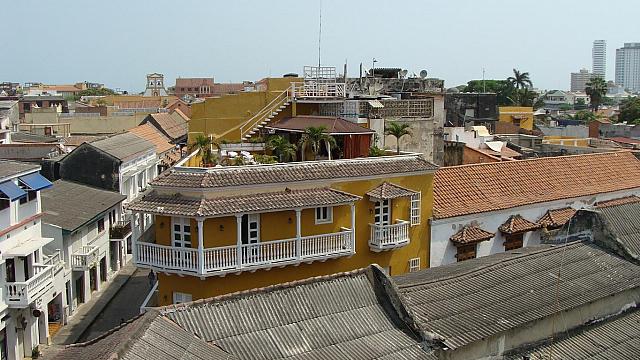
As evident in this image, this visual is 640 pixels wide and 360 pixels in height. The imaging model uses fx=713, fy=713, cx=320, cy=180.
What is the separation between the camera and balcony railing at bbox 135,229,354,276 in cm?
2119

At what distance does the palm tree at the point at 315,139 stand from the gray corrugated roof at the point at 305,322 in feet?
28.4

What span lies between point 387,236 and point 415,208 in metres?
1.89

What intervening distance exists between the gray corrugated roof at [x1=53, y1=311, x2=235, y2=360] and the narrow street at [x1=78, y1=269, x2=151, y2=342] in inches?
553

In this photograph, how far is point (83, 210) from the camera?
3316 centimetres

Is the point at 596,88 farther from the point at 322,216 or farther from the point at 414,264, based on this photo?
the point at 322,216

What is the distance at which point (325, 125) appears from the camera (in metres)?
26.4

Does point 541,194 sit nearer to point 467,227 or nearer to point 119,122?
point 467,227

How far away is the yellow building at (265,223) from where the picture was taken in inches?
837

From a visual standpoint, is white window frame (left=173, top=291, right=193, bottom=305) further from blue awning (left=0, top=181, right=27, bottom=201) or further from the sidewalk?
the sidewalk

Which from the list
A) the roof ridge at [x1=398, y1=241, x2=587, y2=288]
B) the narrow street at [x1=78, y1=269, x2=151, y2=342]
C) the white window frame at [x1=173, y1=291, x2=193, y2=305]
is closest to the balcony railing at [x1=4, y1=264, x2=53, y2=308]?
the narrow street at [x1=78, y1=269, x2=151, y2=342]

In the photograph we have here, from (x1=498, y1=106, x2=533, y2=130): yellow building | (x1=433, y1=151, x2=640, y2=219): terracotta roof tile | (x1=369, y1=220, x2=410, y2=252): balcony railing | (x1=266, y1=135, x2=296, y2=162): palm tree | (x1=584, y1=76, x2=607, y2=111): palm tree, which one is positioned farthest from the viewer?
(x1=584, y1=76, x2=607, y2=111): palm tree

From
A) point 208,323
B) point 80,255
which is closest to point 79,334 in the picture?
point 80,255

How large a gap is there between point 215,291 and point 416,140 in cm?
1352

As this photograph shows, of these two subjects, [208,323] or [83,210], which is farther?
[83,210]
